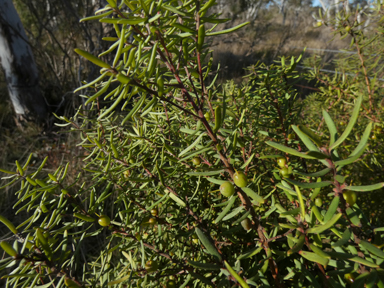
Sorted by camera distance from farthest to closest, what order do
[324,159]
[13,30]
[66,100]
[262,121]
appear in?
[66,100] → [13,30] → [262,121] → [324,159]

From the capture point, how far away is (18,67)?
288 cm

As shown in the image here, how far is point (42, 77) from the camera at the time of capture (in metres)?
3.82

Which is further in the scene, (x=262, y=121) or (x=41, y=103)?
(x=41, y=103)

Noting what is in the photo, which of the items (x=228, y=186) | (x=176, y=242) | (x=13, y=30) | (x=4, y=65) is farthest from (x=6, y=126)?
(x=228, y=186)

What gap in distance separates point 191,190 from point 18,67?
3231 millimetres

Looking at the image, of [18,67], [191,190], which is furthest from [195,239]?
[18,67]

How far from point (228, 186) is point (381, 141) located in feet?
2.65

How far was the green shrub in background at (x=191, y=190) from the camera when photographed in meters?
0.30

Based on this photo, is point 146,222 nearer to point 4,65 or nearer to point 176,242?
point 176,242

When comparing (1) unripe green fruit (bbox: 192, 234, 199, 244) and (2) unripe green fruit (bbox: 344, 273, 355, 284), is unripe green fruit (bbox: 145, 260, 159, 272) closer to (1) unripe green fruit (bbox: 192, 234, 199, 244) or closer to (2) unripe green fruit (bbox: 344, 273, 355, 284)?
(1) unripe green fruit (bbox: 192, 234, 199, 244)

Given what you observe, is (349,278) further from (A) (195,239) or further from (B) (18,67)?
(B) (18,67)

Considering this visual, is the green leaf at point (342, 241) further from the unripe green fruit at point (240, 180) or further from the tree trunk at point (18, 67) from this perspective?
the tree trunk at point (18, 67)

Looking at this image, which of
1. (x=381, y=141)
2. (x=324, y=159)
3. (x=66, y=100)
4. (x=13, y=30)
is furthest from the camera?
(x=66, y=100)

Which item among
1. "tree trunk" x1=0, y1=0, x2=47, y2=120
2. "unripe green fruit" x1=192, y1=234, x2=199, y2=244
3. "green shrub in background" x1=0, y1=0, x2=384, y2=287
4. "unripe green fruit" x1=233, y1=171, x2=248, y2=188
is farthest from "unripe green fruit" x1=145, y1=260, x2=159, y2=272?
"tree trunk" x1=0, y1=0, x2=47, y2=120
